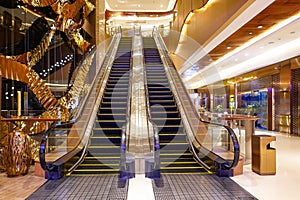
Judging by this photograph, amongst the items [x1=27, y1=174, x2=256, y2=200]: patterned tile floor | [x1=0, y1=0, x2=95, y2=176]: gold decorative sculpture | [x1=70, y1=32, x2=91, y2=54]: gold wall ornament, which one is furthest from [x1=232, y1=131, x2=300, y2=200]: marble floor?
[x1=70, y1=32, x2=91, y2=54]: gold wall ornament

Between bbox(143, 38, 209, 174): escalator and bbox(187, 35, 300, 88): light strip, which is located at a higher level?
bbox(187, 35, 300, 88): light strip

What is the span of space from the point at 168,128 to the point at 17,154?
3.35 metres

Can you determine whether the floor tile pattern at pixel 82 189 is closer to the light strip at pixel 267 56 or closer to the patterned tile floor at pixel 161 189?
the patterned tile floor at pixel 161 189

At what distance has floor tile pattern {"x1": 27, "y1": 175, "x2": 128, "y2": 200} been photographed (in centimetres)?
444

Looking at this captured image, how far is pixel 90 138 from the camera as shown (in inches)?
269

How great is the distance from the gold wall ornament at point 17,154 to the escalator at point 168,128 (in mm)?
2671

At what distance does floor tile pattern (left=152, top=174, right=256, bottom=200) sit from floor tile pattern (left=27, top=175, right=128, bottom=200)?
63 cm

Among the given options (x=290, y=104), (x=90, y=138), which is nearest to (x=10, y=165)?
(x=90, y=138)

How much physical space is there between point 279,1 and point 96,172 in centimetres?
503

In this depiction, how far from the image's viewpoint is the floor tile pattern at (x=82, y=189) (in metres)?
4.44

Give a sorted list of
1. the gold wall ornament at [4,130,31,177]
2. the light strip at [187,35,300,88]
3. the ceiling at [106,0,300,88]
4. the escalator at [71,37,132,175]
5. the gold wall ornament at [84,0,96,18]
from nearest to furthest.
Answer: the gold wall ornament at [4,130,31,177], the escalator at [71,37,132,175], the ceiling at [106,0,300,88], the light strip at [187,35,300,88], the gold wall ornament at [84,0,96,18]

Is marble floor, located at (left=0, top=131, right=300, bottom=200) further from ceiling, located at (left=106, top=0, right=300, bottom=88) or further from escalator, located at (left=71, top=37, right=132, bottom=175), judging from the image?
ceiling, located at (left=106, top=0, right=300, bottom=88)

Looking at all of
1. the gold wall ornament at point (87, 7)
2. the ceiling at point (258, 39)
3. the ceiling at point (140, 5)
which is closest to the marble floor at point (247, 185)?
the ceiling at point (258, 39)

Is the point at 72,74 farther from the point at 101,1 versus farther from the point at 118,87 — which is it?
the point at 101,1
